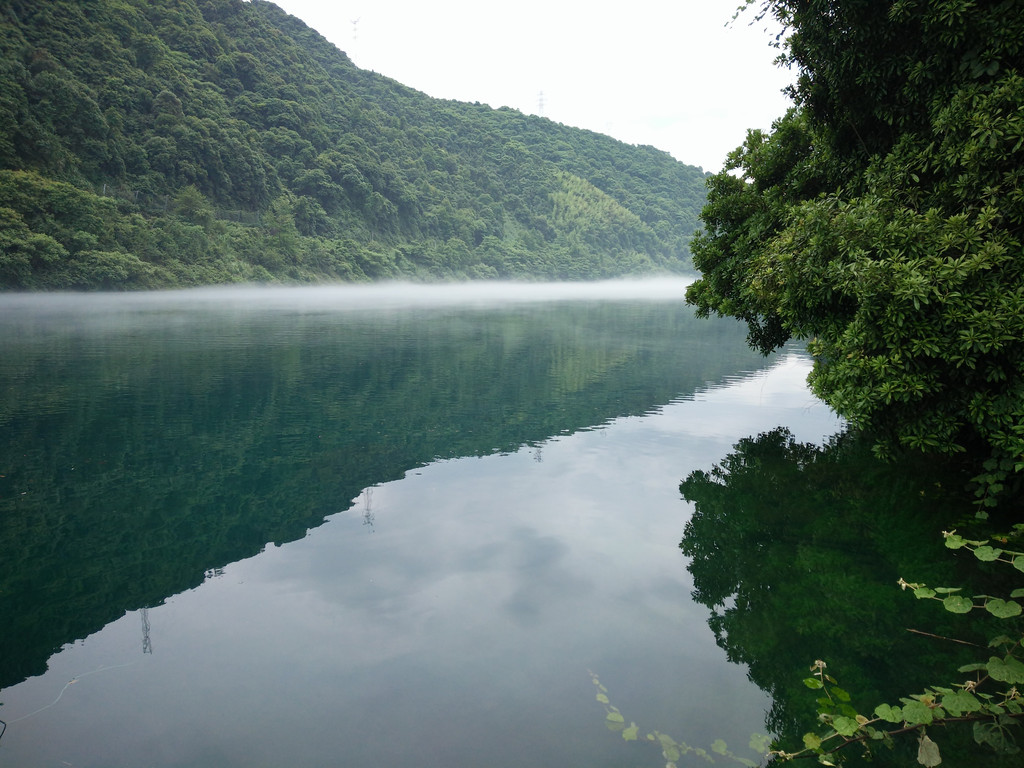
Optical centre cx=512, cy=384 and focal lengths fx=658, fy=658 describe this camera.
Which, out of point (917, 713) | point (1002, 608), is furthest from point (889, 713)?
point (1002, 608)

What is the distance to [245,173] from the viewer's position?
293 ft

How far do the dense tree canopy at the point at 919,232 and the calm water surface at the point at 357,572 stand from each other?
3.71 metres

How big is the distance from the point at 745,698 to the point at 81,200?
72.0m

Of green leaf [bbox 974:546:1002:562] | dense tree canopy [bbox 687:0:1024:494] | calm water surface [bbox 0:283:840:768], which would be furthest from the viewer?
dense tree canopy [bbox 687:0:1024:494]

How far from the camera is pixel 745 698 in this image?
5969mm

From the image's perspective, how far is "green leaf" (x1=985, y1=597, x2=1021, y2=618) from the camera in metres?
3.82

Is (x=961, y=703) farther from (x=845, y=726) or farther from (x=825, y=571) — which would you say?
(x=825, y=571)

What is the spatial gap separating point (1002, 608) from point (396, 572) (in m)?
6.62

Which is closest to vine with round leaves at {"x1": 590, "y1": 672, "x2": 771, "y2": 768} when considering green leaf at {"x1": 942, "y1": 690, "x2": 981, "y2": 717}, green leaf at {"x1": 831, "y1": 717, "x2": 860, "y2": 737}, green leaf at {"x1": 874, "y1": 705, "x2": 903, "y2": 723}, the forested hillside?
green leaf at {"x1": 831, "y1": 717, "x2": 860, "y2": 737}

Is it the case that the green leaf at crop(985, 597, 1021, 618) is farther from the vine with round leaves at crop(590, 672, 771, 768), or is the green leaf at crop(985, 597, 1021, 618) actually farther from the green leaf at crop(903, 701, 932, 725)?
the vine with round leaves at crop(590, 672, 771, 768)

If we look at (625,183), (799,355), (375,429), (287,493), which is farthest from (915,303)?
(625,183)

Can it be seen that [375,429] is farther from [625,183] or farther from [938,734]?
[625,183]

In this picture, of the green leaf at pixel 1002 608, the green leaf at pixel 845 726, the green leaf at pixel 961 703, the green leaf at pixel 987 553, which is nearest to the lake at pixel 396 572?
the green leaf at pixel 845 726

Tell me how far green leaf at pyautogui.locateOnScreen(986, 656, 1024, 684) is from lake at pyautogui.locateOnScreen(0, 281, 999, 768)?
2070mm
